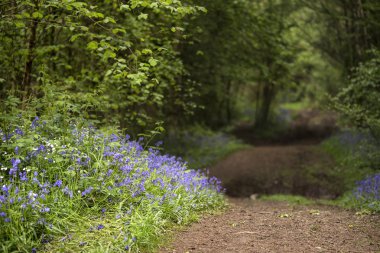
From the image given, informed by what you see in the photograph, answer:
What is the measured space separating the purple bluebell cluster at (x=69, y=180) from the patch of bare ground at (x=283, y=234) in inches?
26.9

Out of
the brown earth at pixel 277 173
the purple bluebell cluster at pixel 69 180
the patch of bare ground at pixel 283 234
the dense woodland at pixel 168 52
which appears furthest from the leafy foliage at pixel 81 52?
the brown earth at pixel 277 173

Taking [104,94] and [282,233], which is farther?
[104,94]

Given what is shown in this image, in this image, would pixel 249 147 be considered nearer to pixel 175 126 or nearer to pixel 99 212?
pixel 175 126

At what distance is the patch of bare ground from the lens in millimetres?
5305

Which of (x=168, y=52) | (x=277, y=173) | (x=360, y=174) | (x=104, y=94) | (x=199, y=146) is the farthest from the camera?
(x=199, y=146)

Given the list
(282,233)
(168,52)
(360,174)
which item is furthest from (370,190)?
(168,52)

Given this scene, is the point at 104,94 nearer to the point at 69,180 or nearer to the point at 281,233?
the point at 69,180

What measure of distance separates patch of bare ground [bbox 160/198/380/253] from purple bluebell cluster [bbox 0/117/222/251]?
0.68 metres

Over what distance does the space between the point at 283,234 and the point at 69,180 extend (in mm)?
2994

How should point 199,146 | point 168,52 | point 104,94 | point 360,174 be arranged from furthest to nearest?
point 199,146, point 360,174, point 104,94, point 168,52

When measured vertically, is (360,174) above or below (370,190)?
below

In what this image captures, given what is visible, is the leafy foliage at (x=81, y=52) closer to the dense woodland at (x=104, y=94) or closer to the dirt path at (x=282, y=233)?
the dense woodland at (x=104, y=94)

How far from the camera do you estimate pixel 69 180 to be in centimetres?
563

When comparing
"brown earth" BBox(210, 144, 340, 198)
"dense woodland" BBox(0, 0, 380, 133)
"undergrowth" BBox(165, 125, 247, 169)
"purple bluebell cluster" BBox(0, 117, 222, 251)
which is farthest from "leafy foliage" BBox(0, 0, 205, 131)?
"brown earth" BBox(210, 144, 340, 198)
